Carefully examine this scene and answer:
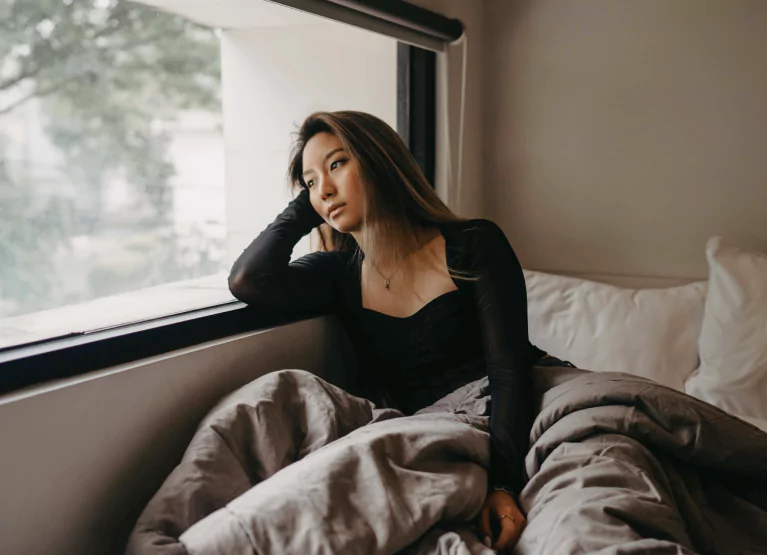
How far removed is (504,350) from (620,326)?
61cm

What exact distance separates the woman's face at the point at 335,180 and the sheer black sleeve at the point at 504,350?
25 centimetres

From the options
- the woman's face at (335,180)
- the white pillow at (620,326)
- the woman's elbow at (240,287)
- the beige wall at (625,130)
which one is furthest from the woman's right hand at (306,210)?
the beige wall at (625,130)

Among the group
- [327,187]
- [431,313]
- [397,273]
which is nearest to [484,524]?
[431,313]

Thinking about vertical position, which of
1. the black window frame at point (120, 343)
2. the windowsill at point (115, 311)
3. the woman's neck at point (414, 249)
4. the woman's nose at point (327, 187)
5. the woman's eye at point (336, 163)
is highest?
the woman's eye at point (336, 163)

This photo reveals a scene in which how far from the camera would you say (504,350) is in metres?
1.39

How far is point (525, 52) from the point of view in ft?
7.60

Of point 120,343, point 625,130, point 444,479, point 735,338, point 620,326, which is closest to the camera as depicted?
point 444,479

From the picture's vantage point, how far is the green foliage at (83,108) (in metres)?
1.21

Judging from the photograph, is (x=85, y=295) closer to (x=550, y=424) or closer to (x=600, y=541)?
(x=550, y=424)

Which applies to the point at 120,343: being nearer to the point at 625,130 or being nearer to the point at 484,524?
the point at 484,524

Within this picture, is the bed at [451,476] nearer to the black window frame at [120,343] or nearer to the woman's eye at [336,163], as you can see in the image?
the black window frame at [120,343]

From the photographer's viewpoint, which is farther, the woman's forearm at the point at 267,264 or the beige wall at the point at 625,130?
the beige wall at the point at 625,130

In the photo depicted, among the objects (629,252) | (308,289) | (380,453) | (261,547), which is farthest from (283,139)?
(261,547)

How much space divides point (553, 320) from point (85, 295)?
3.68 feet
